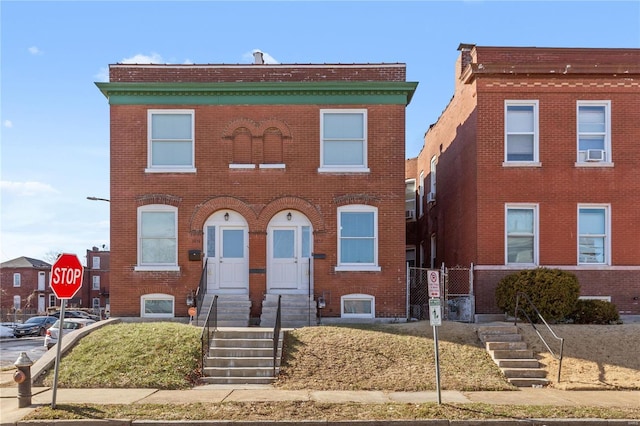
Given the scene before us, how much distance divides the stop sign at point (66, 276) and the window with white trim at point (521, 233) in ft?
41.6

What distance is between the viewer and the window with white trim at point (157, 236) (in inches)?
720

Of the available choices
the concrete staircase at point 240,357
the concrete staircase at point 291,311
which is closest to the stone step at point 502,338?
the concrete staircase at point 291,311

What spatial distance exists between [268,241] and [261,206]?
107cm

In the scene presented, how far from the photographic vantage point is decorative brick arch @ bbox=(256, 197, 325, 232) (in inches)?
715

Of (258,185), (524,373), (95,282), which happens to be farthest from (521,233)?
(95,282)

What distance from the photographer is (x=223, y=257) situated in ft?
60.3

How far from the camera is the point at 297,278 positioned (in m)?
18.2

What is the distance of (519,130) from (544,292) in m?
5.21

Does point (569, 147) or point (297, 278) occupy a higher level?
point (569, 147)

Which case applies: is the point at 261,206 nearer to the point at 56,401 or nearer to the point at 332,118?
the point at 332,118

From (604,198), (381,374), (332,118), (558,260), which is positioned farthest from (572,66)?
(381,374)

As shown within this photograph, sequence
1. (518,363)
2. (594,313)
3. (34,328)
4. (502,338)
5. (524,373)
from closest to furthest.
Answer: (524,373) < (518,363) < (502,338) < (594,313) < (34,328)

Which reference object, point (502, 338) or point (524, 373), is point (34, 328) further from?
point (524, 373)

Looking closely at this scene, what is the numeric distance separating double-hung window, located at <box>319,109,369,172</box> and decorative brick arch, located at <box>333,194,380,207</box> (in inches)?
37.4
